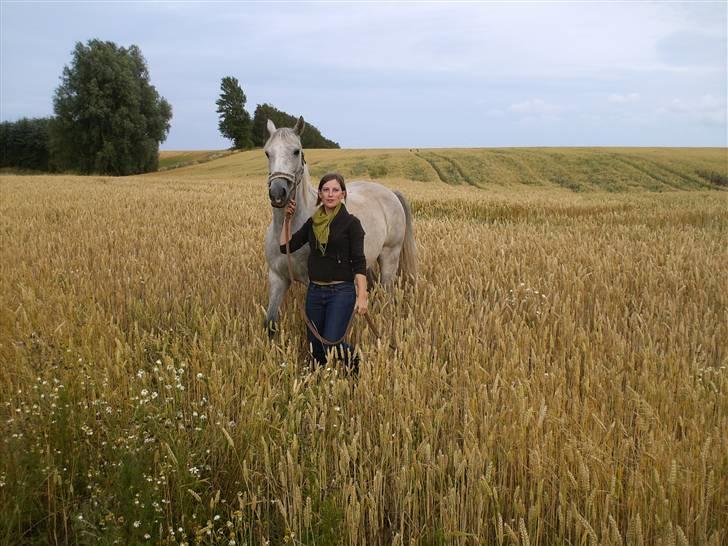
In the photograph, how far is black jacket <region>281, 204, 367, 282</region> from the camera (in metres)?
4.10

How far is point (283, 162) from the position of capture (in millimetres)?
4000

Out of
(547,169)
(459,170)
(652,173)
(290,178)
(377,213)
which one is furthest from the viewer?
(459,170)

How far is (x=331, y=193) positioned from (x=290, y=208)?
41 cm

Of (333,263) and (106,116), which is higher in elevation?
(106,116)

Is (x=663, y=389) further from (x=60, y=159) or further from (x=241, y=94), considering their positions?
(x=241, y=94)

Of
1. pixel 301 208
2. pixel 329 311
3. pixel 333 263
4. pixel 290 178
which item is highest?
pixel 290 178

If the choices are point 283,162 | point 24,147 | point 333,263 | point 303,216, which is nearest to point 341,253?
point 333,263

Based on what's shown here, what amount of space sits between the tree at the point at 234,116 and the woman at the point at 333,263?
80.9m

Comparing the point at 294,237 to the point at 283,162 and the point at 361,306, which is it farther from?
the point at 361,306

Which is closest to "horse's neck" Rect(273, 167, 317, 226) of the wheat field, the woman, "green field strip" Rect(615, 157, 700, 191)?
the woman

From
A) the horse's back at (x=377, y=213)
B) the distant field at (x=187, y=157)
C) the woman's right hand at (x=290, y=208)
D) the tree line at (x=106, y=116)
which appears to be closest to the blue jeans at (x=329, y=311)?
the woman's right hand at (x=290, y=208)

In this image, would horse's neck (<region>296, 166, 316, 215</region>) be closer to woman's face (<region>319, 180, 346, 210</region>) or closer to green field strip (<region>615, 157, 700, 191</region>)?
woman's face (<region>319, 180, 346, 210</region>)

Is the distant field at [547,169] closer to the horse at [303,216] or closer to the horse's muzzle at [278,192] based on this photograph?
the horse at [303,216]

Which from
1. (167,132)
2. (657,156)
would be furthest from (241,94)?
(657,156)
